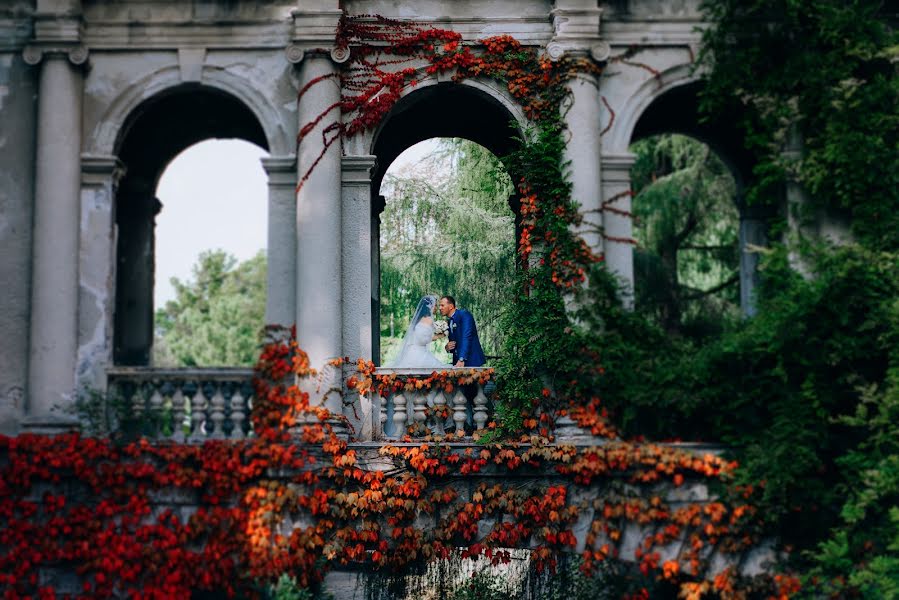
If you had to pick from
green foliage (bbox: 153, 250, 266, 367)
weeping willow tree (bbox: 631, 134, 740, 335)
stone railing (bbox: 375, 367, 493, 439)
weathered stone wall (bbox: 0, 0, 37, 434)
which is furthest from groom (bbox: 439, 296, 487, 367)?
green foliage (bbox: 153, 250, 266, 367)

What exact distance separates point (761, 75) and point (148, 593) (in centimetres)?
869

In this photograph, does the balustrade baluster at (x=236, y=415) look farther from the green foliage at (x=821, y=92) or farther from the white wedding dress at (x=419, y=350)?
the green foliage at (x=821, y=92)

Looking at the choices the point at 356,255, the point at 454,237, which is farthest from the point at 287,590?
the point at 454,237

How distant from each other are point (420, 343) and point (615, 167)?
3271 millimetres

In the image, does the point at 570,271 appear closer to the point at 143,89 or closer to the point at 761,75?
the point at 761,75

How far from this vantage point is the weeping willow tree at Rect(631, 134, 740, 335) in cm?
1867

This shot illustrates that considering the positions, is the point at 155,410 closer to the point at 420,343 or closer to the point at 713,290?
the point at 420,343

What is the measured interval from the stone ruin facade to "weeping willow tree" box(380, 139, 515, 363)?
835cm

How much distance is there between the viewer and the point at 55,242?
442 inches

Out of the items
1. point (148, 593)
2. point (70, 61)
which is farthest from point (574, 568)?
point (70, 61)

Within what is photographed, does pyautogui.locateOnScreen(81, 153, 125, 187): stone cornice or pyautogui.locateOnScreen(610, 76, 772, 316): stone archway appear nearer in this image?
pyautogui.locateOnScreen(81, 153, 125, 187): stone cornice

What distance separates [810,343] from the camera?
33.8 feet

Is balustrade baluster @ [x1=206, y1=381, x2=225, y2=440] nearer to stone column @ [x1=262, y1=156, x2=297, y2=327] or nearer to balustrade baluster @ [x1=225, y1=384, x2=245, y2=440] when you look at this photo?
balustrade baluster @ [x1=225, y1=384, x2=245, y2=440]

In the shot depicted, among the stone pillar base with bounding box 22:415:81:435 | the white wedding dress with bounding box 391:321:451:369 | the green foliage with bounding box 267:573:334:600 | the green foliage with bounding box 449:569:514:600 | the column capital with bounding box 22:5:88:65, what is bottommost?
the green foliage with bounding box 449:569:514:600
